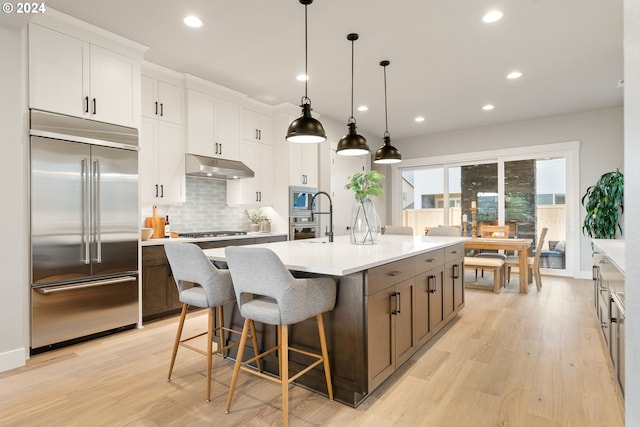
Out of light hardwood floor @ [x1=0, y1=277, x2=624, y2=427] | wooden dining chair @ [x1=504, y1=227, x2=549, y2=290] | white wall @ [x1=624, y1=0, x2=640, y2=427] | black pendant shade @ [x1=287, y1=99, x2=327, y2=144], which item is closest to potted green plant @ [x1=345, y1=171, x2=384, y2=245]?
black pendant shade @ [x1=287, y1=99, x2=327, y2=144]

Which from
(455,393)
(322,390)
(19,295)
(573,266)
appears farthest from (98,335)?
(573,266)

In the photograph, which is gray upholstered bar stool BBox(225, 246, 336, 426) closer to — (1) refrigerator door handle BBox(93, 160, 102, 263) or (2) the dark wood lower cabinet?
(2) the dark wood lower cabinet

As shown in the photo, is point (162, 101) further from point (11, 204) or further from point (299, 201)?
point (299, 201)

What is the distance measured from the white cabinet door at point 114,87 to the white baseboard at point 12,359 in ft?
6.61

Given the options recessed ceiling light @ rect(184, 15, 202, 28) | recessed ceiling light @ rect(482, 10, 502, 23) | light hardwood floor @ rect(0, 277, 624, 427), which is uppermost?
recessed ceiling light @ rect(184, 15, 202, 28)

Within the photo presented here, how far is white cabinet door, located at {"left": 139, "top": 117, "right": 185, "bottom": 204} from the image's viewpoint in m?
3.90

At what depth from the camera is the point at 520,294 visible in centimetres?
485

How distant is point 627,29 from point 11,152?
3.57 m

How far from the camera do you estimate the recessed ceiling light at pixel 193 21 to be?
3059mm

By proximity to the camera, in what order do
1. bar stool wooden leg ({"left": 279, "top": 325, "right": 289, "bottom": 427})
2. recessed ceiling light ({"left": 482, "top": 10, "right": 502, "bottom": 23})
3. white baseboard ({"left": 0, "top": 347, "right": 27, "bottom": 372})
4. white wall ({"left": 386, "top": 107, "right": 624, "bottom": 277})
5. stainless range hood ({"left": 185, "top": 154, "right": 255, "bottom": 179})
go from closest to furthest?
1. bar stool wooden leg ({"left": 279, "top": 325, "right": 289, "bottom": 427})
2. white baseboard ({"left": 0, "top": 347, "right": 27, "bottom": 372})
3. recessed ceiling light ({"left": 482, "top": 10, "right": 502, "bottom": 23})
4. stainless range hood ({"left": 185, "top": 154, "right": 255, "bottom": 179})
5. white wall ({"left": 386, "top": 107, "right": 624, "bottom": 277})

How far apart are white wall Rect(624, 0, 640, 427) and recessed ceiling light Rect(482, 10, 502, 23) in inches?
105

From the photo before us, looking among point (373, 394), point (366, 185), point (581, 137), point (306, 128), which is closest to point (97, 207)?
point (306, 128)

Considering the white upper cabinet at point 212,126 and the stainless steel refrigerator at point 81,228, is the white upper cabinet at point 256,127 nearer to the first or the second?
the white upper cabinet at point 212,126

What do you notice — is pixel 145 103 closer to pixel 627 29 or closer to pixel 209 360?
pixel 209 360
